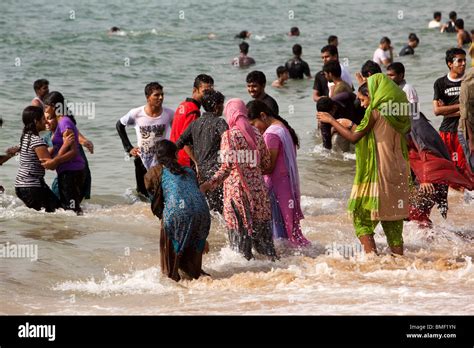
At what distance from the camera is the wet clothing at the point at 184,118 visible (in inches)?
397

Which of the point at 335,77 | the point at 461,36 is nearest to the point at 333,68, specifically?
the point at 335,77

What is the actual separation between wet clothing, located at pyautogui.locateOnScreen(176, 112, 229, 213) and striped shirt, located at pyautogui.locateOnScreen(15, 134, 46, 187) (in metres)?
1.66

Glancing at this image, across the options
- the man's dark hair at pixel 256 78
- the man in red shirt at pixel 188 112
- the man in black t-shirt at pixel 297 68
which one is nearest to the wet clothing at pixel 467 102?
the man's dark hair at pixel 256 78

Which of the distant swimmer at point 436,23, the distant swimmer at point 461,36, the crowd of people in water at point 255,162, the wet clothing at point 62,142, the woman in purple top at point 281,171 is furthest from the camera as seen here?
the distant swimmer at point 436,23

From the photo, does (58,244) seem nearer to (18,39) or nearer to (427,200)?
(427,200)

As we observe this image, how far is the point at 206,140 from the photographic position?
9352mm

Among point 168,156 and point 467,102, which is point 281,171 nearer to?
point 168,156

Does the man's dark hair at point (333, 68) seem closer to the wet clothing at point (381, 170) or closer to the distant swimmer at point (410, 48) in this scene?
the wet clothing at point (381, 170)

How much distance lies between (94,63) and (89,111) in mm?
7193

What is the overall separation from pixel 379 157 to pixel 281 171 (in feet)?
3.17

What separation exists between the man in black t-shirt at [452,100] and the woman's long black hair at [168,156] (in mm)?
3683

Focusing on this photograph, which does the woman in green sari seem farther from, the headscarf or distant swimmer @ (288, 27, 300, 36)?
distant swimmer @ (288, 27, 300, 36)

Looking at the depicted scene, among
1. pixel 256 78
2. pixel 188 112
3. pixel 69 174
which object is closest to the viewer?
pixel 256 78
